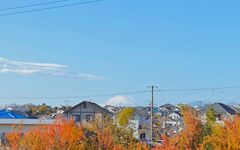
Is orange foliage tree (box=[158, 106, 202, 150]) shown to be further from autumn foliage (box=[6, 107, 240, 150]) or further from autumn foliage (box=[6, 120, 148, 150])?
autumn foliage (box=[6, 120, 148, 150])

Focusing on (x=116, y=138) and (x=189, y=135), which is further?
(x=116, y=138)

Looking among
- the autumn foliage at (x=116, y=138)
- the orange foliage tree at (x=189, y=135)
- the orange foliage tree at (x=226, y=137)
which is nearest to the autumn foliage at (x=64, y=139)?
the autumn foliage at (x=116, y=138)

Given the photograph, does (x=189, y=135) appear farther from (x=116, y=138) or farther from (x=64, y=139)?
(x=64, y=139)

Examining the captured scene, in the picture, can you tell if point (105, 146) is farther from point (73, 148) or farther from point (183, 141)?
point (183, 141)

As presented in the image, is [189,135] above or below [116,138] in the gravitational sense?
above

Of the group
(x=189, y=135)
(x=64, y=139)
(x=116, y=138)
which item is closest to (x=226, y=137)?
(x=189, y=135)

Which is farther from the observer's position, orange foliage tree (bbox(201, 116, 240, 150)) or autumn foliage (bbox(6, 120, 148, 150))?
autumn foliage (bbox(6, 120, 148, 150))

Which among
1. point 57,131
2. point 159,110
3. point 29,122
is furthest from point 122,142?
point 159,110

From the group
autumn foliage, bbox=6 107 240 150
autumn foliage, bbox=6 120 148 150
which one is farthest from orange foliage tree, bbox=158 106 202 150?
autumn foliage, bbox=6 120 148 150

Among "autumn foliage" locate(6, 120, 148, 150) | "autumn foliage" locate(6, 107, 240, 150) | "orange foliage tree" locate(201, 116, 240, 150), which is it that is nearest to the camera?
"orange foliage tree" locate(201, 116, 240, 150)

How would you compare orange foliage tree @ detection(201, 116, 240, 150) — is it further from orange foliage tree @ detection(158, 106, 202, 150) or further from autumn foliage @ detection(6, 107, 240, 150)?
orange foliage tree @ detection(158, 106, 202, 150)

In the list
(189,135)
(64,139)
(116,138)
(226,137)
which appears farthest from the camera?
(116,138)

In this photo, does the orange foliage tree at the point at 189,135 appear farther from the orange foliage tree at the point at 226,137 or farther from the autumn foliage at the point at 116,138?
the orange foliage tree at the point at 226,137

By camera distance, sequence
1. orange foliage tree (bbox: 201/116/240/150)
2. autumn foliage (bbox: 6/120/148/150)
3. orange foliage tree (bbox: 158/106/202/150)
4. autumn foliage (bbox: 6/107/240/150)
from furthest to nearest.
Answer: autumn foliage (bbox: 6/120/148/150), orange foliage tree (bbox: 158/106/202/150), autumn foliage (bbox: 6/107/240/150), orange foliage tree (bbox: 201/116/240/150)
